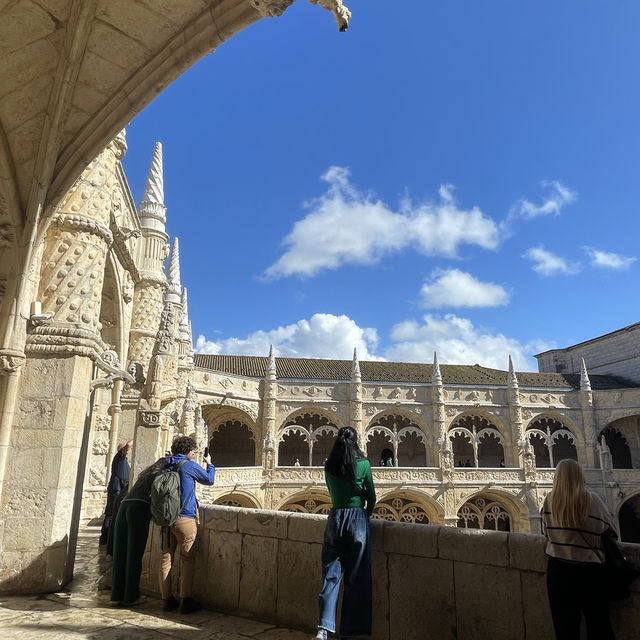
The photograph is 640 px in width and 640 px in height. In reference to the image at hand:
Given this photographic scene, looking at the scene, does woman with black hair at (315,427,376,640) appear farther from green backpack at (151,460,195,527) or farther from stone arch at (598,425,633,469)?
stone arch at (598,425,633,469)

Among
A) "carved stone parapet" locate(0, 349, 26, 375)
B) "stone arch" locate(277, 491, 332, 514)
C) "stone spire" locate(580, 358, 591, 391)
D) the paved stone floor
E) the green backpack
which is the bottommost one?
"stone arch" locate(277, 491, 332, 514)

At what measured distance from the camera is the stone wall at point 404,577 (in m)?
3.07

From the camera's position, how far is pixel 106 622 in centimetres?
370

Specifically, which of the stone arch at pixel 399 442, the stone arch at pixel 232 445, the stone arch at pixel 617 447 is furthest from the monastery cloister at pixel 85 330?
the stone arch at pixel 617 447

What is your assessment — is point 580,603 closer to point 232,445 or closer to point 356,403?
point 356,403

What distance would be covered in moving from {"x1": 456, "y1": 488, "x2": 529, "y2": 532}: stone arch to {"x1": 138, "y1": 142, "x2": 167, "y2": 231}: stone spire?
68.7 feet

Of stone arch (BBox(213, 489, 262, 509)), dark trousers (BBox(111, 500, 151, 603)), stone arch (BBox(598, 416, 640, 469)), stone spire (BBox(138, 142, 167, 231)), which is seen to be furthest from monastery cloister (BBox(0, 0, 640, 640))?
stone arch (BBox(598, 416, 640, 469))

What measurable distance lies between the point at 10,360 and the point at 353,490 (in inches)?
135

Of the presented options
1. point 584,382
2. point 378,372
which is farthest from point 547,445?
point 378,372

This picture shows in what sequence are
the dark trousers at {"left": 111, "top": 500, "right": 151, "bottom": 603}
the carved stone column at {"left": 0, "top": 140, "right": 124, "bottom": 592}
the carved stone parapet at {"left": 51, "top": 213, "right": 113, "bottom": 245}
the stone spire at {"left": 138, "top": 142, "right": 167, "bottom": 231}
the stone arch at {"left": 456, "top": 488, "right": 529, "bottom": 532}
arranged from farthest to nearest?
the stone arch at {"left": 456, "top": 488, "right": 529, "bottom": 532} < the stone spire at {"left": 138, "top": 142, "right": 167, "bottom": 231} < the carved stone parapet at {"left": 51, "top": 213, "right": 113, "bottom": 245} < the carved stone column at {"left": 0, "top": 140, "right": 124, "bottom": 592} < the dark trousers at {"left": 111, "top": 500, "right": 151, "bottom": 603}

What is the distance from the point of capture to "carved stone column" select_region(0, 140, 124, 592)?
177 inches

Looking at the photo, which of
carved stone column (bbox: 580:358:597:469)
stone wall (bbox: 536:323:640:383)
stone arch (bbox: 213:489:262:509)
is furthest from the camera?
stone wall (bbox: 536:323:640:383)

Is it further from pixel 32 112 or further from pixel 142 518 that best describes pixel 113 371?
pixel 32 112

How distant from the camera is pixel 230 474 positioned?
868 inches
